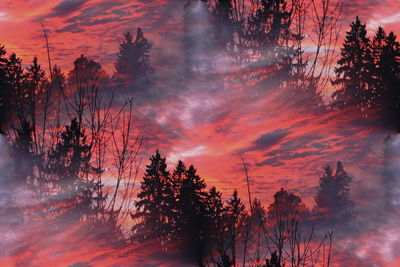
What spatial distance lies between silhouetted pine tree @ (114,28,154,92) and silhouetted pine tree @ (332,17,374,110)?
430 centimetres

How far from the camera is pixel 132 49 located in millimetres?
10633

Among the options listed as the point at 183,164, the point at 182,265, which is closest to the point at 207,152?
the point at 183,164

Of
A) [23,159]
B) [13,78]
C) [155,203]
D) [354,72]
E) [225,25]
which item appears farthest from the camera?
[225,25]

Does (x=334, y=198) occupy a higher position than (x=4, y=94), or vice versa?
(x=4, y=94)

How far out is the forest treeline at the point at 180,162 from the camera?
7.55m

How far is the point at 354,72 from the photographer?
11.0m

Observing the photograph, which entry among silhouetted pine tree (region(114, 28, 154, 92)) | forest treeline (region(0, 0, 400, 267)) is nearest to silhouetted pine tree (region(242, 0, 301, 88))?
forest treeline (region(0, 0, 400, 267))

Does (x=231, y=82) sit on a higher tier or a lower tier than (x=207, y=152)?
higher

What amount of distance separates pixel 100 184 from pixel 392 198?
558 cm

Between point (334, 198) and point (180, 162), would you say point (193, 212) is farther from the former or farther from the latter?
point (334, 198)

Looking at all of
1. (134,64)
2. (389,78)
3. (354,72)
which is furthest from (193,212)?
(389,78)

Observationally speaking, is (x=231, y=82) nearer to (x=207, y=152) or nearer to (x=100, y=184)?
(x=207, y=152)

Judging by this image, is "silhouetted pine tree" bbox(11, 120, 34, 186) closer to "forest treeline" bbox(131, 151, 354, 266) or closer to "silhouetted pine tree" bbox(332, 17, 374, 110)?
"forest treeline" bbox(131, 151, 354, 266)

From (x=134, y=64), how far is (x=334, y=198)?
535cm
